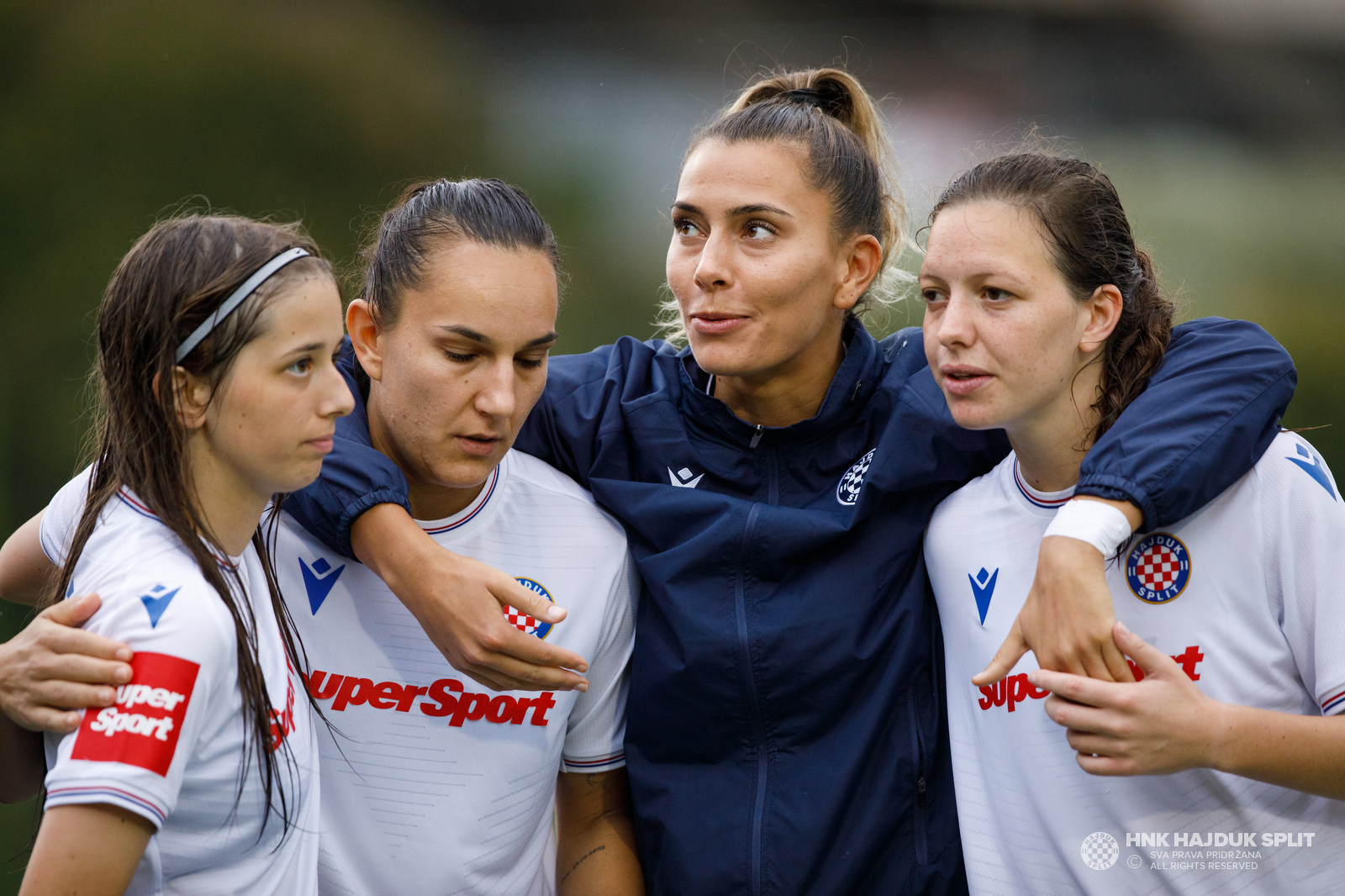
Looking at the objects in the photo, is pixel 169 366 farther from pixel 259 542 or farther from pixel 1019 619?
pixel 1019 619

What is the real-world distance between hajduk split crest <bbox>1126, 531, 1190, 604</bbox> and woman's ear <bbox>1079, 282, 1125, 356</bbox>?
353 millimetres

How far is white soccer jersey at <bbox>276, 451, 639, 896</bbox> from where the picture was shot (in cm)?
197

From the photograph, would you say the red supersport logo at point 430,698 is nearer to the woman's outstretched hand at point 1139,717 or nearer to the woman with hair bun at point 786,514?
the woman with hair bun at point 786,514

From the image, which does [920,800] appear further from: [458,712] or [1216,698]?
[458,712]

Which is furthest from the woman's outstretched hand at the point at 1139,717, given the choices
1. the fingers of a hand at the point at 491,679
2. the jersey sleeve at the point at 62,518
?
the jersey sleeve at the point at 62,518

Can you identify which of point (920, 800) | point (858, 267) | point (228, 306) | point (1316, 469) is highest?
point (858, 267)

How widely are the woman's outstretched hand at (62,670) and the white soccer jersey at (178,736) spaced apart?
0.02 metres

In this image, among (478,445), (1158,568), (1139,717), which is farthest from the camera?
(478,445)

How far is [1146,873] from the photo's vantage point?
1.82 metres

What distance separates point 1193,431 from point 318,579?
157cm

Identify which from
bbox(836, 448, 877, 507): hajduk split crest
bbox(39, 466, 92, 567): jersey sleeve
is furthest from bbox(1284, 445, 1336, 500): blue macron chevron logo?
bbox(39, 466, 92, 567): jersey sleeve

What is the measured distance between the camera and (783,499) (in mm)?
2156

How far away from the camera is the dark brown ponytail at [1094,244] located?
1916 millimetres

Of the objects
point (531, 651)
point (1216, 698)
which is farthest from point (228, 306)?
point (1216, 698)
